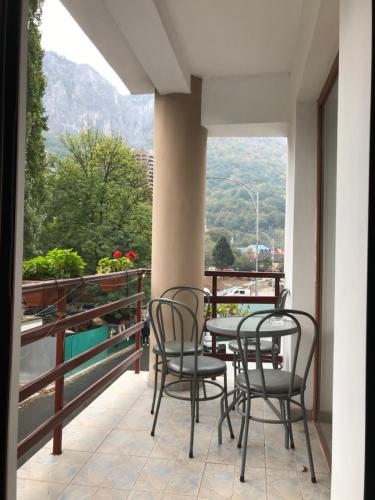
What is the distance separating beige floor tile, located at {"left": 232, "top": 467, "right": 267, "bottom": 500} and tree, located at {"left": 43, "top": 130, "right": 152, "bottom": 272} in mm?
13697

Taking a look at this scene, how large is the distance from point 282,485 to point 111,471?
2.85 feet

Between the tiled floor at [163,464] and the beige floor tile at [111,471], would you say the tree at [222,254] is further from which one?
the beige floor tile at [111,471]

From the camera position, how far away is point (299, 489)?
190 centimetres

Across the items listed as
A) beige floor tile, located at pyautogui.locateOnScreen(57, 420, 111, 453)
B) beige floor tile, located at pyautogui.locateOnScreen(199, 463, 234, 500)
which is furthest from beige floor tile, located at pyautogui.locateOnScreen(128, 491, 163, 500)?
beige floor tile, located at pyautogui.locateOnScreen(57, 420, 111, 453)

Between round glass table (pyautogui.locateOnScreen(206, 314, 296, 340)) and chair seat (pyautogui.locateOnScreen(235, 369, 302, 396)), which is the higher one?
round glass table (pyautogui.locateOnScreen(206, 314, 296, 340))

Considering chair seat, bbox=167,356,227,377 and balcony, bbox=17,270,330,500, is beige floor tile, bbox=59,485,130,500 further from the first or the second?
chair seat, bbox=167,356,227,377

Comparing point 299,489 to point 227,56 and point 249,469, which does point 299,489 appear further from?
point 227,56

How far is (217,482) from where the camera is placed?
1.96 metres

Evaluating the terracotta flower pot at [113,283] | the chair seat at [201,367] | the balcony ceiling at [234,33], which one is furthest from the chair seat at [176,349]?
the balcony ceiling at [234,33]

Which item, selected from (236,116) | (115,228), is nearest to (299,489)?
(236,116)

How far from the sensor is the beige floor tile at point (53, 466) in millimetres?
1967

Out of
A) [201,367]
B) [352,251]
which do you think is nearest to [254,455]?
[201,367]

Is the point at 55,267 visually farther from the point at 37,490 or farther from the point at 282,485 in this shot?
the point at 282,485

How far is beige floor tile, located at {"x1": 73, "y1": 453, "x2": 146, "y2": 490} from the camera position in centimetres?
193
